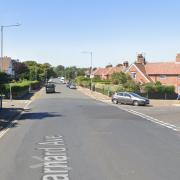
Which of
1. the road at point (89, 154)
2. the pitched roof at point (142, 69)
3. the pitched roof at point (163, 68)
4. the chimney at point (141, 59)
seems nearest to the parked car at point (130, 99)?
the road at point (89, 154)

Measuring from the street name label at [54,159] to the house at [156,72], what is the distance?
61.4 metres

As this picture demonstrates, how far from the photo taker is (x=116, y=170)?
12.1m

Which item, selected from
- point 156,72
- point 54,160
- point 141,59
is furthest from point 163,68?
point 54,160

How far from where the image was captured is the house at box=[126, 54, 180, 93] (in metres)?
80.8

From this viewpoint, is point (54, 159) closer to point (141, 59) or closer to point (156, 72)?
point (156, 72)

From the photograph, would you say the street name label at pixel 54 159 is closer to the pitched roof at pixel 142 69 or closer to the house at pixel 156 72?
the house at pixel 156 72

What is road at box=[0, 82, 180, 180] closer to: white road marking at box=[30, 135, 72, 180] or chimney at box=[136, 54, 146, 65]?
white road marking at box=[30, 135, 72, 180]

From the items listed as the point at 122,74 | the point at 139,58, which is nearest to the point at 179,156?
the point at 122,74

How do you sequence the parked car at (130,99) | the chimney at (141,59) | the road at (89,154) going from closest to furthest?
the road at (89,154) < the parked car at (130,99) < the chimney at (141,59)

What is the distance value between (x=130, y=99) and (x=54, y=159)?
37.2 m

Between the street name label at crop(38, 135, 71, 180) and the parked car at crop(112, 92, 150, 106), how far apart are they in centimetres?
3155

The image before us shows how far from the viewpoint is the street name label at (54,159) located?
11.4 m

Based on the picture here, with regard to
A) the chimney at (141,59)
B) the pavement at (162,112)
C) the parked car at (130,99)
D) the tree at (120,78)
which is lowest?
Answer: the pavement at (162,112)

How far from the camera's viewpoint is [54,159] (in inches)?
544
